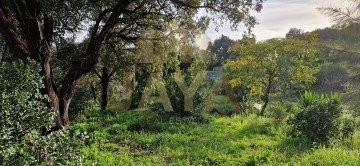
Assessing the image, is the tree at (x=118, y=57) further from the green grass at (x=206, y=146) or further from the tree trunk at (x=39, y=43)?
the green grass at (x=206, y=146)

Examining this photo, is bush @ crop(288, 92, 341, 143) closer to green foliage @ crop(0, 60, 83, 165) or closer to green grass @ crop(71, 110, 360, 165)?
green grass @ crop(71, 110, 360, 165)

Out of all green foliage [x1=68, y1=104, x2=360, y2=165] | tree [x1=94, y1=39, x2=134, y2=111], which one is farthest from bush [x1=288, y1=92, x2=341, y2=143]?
tree [x1=94, y1=39, x2=134, y2=111]

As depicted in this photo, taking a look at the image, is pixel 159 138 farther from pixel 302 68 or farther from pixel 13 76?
pixel 302 68

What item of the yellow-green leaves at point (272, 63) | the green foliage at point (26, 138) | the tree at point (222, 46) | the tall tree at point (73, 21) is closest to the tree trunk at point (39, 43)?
the tall tree at point (73, 21)

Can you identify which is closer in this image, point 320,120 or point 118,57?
point 320,120

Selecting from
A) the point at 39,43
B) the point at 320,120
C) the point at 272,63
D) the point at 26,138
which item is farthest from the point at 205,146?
the point at 272,63

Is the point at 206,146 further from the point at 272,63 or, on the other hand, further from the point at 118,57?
the point at 118,57

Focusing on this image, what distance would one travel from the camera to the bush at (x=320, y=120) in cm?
773

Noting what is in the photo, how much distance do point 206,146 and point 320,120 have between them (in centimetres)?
324

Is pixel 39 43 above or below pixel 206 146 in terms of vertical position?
above

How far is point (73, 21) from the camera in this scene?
9867mm

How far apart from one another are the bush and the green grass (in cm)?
33

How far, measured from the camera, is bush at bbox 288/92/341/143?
7.73 m

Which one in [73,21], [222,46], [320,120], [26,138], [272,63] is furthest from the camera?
[222,46]
